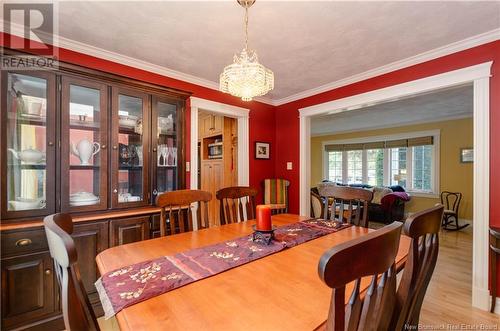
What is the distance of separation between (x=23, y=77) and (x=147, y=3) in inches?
44.2

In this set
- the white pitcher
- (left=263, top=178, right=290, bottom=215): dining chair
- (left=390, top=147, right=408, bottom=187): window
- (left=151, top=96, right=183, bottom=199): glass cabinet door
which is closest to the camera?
the white pitcher

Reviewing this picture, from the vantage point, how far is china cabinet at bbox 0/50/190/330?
167 centimetres

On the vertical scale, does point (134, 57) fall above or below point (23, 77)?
above

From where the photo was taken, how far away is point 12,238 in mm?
1607

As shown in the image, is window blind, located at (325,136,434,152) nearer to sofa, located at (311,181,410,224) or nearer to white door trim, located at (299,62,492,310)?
sofa, located at (311,181,410,224)

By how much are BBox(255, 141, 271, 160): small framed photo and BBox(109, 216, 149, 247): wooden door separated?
6.67 ft

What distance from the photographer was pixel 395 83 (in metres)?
2.64

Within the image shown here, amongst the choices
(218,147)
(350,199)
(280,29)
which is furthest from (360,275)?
(218,147)

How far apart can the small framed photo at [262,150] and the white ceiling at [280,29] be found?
4.60 ft

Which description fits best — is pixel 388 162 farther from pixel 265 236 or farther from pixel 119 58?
pixel 119 58

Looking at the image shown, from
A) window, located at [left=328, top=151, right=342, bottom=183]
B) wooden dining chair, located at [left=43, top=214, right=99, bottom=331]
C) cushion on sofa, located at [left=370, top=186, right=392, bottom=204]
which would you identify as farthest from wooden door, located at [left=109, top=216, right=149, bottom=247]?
window, located at [left=328, top=151, right=342, bottom=183]

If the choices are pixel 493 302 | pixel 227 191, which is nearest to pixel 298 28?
pixel 227 191

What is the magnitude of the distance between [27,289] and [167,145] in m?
1.58

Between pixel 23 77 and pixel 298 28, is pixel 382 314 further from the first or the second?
pixel 23 77
